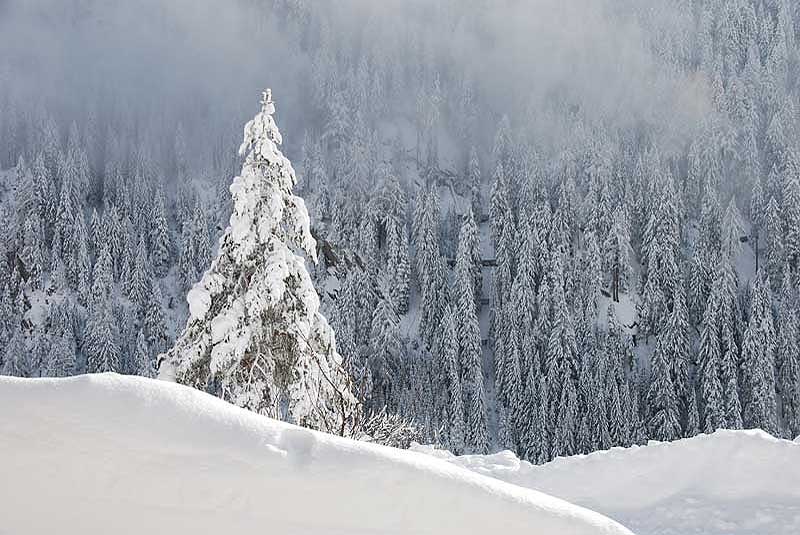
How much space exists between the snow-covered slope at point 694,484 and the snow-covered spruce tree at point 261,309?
226 inches

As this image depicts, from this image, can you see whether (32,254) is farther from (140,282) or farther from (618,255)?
(618,255)

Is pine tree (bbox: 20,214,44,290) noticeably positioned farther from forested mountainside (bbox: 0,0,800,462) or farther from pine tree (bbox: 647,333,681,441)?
pine tree (bbox: 647,333,681,441)

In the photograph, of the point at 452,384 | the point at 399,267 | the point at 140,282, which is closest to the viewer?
the point at 452,384

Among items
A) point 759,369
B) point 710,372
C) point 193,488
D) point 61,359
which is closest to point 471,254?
point 710,372

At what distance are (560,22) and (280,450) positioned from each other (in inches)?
5625

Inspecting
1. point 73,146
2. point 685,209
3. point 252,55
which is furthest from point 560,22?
point 73,146

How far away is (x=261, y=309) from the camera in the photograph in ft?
48.4

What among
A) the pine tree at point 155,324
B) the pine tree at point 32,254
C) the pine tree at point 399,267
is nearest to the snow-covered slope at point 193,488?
the pine tree at point 155,324

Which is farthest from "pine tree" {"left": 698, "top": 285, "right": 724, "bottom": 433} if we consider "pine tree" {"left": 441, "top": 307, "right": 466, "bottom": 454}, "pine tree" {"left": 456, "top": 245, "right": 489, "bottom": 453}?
"pine tree" {"left": 441, "top": 307, "right": 466, "bottom": 454}

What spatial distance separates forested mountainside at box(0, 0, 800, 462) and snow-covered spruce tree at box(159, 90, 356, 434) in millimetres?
43949

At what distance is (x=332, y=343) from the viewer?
1589cm

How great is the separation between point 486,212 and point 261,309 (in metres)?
81.6

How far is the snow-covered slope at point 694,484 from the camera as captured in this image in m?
8.79

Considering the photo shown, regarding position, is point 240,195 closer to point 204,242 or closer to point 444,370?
point 444,370
